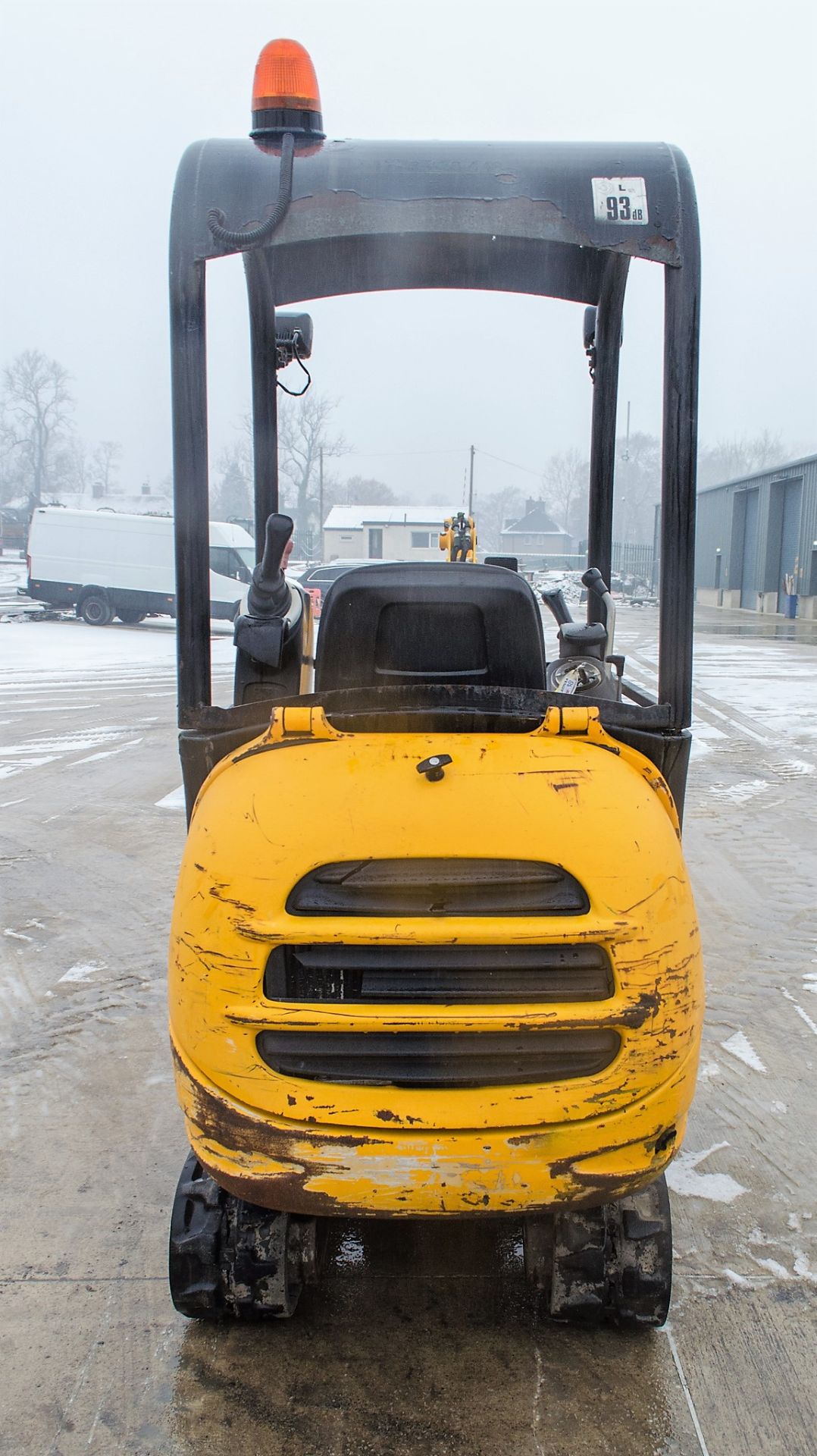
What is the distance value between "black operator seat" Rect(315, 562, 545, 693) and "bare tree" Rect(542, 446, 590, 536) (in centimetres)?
104

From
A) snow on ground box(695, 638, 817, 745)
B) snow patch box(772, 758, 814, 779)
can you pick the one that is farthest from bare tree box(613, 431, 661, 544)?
snow on ground box(695, 638, 817, 745)

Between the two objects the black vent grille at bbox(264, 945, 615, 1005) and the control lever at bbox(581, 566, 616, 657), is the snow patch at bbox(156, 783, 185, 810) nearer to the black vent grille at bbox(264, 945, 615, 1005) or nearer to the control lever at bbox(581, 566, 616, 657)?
the control lever at bbox(581, 566, 616, 657)

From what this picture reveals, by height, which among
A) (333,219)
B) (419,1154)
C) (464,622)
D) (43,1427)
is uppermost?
(333,219)

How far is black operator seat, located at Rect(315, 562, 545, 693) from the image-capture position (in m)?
2.71

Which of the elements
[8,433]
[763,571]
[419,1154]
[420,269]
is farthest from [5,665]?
[8,433]

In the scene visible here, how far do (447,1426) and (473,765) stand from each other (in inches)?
51.9

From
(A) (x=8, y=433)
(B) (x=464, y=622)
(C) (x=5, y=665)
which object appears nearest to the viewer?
(B) (x=464, y=622)

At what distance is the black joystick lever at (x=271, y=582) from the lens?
282cm

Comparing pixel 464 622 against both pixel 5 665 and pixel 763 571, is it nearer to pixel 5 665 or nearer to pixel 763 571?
pixel 5 665

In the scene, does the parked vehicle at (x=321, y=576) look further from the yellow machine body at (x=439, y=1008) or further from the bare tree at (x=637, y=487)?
the yellow machine body at (x=439, y=1008)

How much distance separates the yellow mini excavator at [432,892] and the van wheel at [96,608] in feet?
75.5

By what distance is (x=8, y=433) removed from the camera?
67938 mm

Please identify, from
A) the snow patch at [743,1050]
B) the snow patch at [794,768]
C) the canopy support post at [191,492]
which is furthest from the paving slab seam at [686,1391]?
the snow patch at [794,768]

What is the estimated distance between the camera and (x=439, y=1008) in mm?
2084
